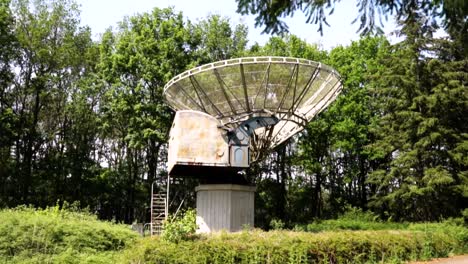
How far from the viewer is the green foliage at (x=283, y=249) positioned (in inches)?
596

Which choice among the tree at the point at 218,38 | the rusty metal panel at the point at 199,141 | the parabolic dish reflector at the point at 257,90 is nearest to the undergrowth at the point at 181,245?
the rusty metal panel at the point at 199,141

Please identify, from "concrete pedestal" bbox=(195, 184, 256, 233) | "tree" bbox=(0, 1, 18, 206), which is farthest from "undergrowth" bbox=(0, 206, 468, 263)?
"tree" bbox=(0, 1, 18, 206)

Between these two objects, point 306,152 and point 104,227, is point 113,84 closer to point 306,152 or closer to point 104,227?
point 306,152

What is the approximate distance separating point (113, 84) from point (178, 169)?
15871 mm

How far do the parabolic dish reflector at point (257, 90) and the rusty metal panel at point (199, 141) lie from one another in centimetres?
82

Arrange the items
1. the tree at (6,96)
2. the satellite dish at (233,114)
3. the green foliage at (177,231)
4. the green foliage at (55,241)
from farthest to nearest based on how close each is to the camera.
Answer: the tree at (6,96)
the satellite dish at (233,114)
the green foliage at (177,231)
the green foliage at (55,241)

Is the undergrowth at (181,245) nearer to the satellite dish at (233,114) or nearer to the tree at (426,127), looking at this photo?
the satellite dish at (233,114)

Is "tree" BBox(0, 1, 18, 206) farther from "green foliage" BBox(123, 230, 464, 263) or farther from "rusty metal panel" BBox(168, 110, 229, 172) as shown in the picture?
"green foliage" BBox(123, 230, 464, 263)

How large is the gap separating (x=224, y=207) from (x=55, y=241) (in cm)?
1140

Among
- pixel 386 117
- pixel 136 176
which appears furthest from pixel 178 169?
pixel 136 176

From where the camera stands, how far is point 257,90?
982 inches

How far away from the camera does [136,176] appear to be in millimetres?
47562

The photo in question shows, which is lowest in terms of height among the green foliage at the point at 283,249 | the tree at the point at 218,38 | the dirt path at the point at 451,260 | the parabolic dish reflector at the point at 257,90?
the dirt path at the point at 451,260

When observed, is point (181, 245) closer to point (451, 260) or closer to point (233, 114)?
point (233, 114)
